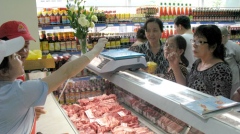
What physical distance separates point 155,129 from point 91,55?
862mm

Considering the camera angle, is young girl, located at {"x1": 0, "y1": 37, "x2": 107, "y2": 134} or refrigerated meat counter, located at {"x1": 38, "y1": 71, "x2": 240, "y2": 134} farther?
young girl, located at {"x1": 0, "y1": 37, "x2": 107, "y2": 134}

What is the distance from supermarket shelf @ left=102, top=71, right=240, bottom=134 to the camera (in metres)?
1.17

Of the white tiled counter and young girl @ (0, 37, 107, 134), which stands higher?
young girl @ (0, 37, 107, 134)

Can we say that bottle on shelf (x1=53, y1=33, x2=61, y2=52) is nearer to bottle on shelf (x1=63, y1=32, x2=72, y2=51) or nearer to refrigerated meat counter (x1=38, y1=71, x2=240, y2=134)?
bottle on shelf (x1=63, y1=32, x2=72, y2=51)

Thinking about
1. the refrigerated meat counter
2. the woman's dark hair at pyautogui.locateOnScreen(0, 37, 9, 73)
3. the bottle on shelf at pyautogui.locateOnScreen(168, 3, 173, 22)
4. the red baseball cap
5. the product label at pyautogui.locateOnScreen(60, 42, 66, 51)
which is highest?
the bottle on shelf at pyautogui.locateOnScreen(168, 3, 173, 22)

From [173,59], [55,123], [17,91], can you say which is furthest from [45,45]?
[17,91]

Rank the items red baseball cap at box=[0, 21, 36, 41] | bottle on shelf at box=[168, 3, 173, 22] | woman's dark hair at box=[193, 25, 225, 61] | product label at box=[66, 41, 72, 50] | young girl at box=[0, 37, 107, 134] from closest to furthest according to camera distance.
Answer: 1. young girl at box=[0, 37, 107, 134]
2. red baseball cap at box=[0, 21, 36, 41]
3. woman's dark hair at box=[193, 25, 225, 61]
4. product label at box=[66, 41, 72, 50]
5. bottle on shelf at box=[168, 3, 173, 22]

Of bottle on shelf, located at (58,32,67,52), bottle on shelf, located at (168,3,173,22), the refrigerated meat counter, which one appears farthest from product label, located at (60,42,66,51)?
the refrigerated meat counter

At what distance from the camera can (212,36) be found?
232 centimetres

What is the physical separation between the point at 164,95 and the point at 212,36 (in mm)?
1092

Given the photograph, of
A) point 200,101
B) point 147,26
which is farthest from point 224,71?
point 147,26

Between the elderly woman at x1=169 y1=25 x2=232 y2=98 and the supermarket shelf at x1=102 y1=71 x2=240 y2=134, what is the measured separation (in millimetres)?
553

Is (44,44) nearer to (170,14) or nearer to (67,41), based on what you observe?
(67,41)

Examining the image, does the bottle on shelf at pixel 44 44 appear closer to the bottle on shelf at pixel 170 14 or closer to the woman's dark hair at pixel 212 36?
the bottle on shelf at pixel 170 14
